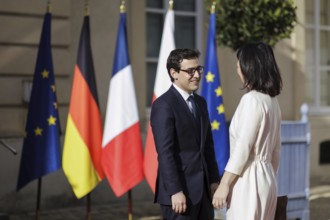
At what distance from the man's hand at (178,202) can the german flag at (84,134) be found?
105 inches

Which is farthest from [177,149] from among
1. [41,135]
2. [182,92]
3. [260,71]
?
[41,135]

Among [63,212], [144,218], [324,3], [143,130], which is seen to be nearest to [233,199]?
[144,218]

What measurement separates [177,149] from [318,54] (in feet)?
29.2

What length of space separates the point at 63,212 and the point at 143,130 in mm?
1654

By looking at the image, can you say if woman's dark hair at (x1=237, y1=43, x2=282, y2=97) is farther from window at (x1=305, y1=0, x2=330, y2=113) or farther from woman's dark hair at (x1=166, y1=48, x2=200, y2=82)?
window at (x1=305, y1=0, x2=330, y2=113)

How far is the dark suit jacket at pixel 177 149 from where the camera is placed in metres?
3.67

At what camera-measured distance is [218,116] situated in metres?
6.68

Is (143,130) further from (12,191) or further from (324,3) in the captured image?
(324,3)

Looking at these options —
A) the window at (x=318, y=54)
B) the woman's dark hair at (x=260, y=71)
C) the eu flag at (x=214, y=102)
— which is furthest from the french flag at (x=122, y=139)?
the window at (x=318, y=54)

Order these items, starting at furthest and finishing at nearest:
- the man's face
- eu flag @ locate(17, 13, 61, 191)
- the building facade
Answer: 1. the building facade
2. eu flag @ locate(17, 13, 61, 191)
3. the man's face

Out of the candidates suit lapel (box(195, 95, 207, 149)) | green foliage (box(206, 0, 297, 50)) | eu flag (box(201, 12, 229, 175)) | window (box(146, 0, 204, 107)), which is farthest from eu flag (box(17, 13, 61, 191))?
window (box(146, 0, 204, 107))

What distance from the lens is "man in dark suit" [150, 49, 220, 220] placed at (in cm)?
368

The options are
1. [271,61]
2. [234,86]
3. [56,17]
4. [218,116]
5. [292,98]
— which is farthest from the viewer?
[292,98]

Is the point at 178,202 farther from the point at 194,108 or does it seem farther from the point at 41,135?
the point at 41,135
